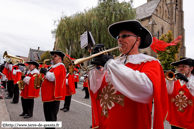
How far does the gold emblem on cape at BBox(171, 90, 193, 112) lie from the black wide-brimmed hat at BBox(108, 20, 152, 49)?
220cm

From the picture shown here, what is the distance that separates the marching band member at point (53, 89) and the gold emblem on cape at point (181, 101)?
9.85 ft

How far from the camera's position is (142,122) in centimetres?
178

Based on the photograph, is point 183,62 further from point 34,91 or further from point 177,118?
point 34,91

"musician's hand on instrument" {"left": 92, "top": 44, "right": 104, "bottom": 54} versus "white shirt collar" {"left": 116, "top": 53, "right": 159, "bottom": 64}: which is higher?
"musician's hand on instrument" {"left": 92, "top": 44, "right": 104, "bottom": 54}

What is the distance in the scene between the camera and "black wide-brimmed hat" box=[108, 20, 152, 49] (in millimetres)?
2029

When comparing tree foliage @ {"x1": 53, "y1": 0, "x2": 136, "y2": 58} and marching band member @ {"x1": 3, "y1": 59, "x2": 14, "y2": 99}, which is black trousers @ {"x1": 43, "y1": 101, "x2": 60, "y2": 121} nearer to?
marching band member @ {"x1": 3, "y1": 59, "x2": 14, "y2": 99}

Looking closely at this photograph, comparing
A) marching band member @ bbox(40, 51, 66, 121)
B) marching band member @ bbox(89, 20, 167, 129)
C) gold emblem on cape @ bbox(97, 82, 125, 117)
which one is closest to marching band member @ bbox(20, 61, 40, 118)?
marching band member @ bbox(40, 51, 66, 121)

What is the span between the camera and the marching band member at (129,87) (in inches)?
62.9

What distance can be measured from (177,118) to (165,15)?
129ft

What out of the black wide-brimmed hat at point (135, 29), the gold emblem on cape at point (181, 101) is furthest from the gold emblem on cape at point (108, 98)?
the gold emblem on cape at point (181, 101)

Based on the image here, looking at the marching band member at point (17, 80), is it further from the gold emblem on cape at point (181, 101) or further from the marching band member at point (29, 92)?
the gold emblem on cape at point (181, 101)

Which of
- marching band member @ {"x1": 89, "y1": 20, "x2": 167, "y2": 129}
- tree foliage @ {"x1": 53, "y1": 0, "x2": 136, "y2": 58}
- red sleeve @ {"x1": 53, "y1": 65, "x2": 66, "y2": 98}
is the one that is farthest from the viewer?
tree foliage @ {"x1": 53, "y1": 0, "x2": 136, "y2": 58}

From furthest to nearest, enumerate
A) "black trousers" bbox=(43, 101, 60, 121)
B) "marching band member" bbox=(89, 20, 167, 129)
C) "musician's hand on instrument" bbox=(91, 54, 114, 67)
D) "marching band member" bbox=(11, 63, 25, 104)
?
"marching band member" bbox=(11, 63, 25, 104), "black trousers" bbox=(43, 101, 60, 121), "musician's hand on instrument" bbox=(91, 54, 114, 67), "marching band member" bbox=(89, 20, 167, 129)

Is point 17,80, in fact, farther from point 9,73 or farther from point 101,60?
point 101,60
